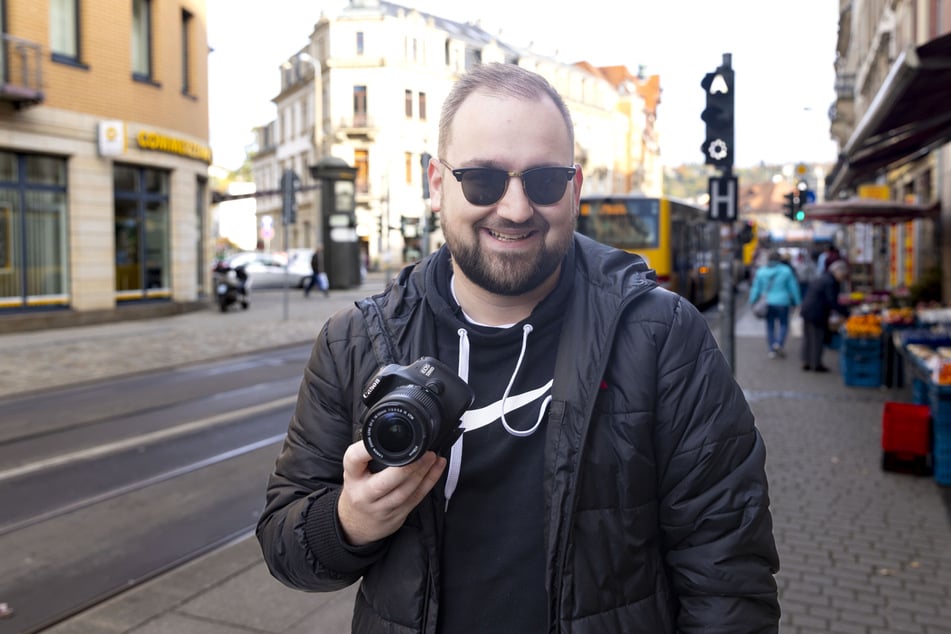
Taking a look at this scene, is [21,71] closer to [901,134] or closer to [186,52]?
[186,52]

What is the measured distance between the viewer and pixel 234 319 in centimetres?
2222

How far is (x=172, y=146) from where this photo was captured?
2253 cm

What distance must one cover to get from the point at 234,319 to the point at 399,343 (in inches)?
831

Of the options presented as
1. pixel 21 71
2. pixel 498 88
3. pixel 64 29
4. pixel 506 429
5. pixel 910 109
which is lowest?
pixel 506 429

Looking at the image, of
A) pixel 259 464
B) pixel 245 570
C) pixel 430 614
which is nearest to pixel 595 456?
pixel 430 614

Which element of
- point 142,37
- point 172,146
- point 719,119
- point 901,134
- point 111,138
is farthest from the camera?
point 172,146

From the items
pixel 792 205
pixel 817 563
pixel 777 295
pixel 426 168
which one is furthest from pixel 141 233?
pixel 817 563

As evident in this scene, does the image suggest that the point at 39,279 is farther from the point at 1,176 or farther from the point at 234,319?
the point at 234,319

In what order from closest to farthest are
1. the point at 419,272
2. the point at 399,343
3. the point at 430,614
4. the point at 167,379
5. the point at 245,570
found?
the point at 430,614, the point at 399,343, the point at 419,272, the point at 245,570, the point at 167,379

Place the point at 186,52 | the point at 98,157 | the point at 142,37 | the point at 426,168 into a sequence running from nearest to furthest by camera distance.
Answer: the point at 426,168 → the point at 98,157 → the point at 142,37 → the point at 186,52

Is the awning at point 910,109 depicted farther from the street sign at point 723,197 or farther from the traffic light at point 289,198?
the traffic light at point 289,198

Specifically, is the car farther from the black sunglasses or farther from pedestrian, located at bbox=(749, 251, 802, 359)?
the black sunglasses

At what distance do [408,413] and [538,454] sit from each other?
39cm

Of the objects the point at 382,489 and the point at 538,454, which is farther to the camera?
the point at 538,454
